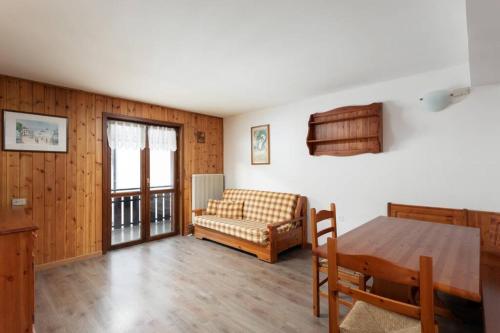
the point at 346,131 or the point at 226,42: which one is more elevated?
the point at 226,42

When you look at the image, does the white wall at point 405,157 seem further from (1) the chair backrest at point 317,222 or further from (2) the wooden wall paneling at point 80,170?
(2) the wooden wall paneling at point 80,170

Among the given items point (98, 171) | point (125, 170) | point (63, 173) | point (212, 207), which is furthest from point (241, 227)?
point (63, 173)

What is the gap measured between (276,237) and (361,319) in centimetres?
213

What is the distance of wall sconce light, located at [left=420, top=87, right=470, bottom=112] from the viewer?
8.98 feet

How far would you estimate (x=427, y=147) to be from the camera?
9.78ft

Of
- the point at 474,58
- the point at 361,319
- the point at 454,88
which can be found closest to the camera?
the point at 361,319

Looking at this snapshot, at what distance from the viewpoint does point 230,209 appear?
15.0 ft

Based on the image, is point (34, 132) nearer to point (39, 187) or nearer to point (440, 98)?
point (39, 187)

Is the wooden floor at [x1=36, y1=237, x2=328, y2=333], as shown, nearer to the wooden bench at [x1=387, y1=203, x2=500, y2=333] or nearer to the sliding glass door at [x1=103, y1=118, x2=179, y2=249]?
the sliding glass door at [x1=103, y1=118, x2=179, y2=249]

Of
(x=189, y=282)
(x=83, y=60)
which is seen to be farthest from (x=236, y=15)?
(x=189, y=282)

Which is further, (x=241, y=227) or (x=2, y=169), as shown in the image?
(x=241, y=227)

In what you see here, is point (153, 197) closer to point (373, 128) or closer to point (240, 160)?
point (240, 160)

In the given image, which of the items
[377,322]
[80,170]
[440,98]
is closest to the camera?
[377,322]

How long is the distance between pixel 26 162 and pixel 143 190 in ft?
5.32
